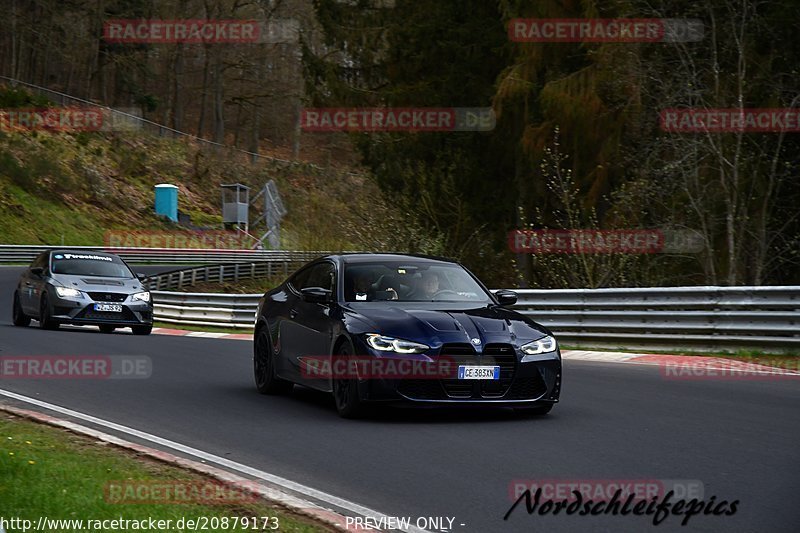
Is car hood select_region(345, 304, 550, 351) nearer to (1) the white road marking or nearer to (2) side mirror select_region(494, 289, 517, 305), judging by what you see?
(2) side mirror select_region(494, 289, 517, 305)

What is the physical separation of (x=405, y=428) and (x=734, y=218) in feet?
47.0

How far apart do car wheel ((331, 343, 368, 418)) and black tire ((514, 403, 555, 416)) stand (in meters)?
1.45

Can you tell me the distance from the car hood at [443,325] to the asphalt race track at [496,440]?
0.73 metres

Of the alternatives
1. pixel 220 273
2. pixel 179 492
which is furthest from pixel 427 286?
pixel 220 273

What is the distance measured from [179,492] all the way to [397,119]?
2662 cm

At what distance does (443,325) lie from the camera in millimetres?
10734

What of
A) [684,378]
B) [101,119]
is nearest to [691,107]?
[684,378]

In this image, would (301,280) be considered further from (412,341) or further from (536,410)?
(536,410)

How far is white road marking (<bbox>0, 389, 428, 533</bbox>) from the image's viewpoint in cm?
717

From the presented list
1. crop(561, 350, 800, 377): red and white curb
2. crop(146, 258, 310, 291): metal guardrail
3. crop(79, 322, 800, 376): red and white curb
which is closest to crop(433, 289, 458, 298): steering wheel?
crop(561, 350, 800, 377): red and white curb

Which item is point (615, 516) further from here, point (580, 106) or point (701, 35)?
point (580, 106)

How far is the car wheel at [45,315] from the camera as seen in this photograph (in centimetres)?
2347

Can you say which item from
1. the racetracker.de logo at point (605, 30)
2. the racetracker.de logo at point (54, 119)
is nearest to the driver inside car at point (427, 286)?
the racetracker.de logo at point (605, 30)

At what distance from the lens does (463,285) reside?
1223 cm
